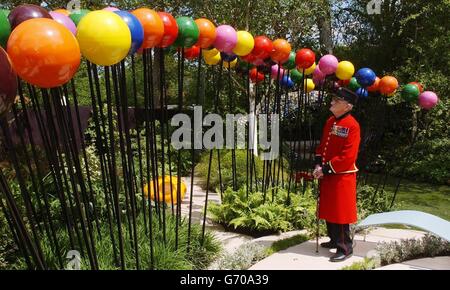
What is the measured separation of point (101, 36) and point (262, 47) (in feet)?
8.58

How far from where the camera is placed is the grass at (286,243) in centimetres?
436

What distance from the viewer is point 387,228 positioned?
531cm

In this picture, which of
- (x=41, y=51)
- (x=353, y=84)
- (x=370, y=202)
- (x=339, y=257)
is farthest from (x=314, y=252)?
(x=41, y=51)

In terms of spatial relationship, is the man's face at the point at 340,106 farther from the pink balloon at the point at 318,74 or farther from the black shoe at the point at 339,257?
the pink balloon at the point at 318,74

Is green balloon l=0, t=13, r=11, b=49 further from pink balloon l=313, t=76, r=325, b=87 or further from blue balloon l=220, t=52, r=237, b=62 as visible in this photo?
pink balloon l=313, t=76, r=325, b=87

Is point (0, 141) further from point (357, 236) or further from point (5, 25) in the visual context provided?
point (357, 236)

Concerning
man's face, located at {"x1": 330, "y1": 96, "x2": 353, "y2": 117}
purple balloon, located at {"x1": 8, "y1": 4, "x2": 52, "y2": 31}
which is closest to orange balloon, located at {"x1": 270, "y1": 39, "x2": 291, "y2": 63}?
man's face, located at {"x1": 330, "y1": 96, "x2": 353, "y2": 117}

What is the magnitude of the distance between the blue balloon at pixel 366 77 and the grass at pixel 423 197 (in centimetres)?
203

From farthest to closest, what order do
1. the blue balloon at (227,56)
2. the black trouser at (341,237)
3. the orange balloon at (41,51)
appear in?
1. the blue balloon at (227,56)
2. the black trouser at (341,237)
3. the orange balloon at (41,51)

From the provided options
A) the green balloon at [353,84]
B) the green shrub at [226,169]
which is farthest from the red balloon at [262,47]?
the green shrub at [226,169]

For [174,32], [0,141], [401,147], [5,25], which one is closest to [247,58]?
[174,32]

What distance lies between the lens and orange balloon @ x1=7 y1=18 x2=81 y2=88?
1864 millimetres

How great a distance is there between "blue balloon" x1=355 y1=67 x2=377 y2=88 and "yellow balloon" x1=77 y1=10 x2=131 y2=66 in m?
3.72
